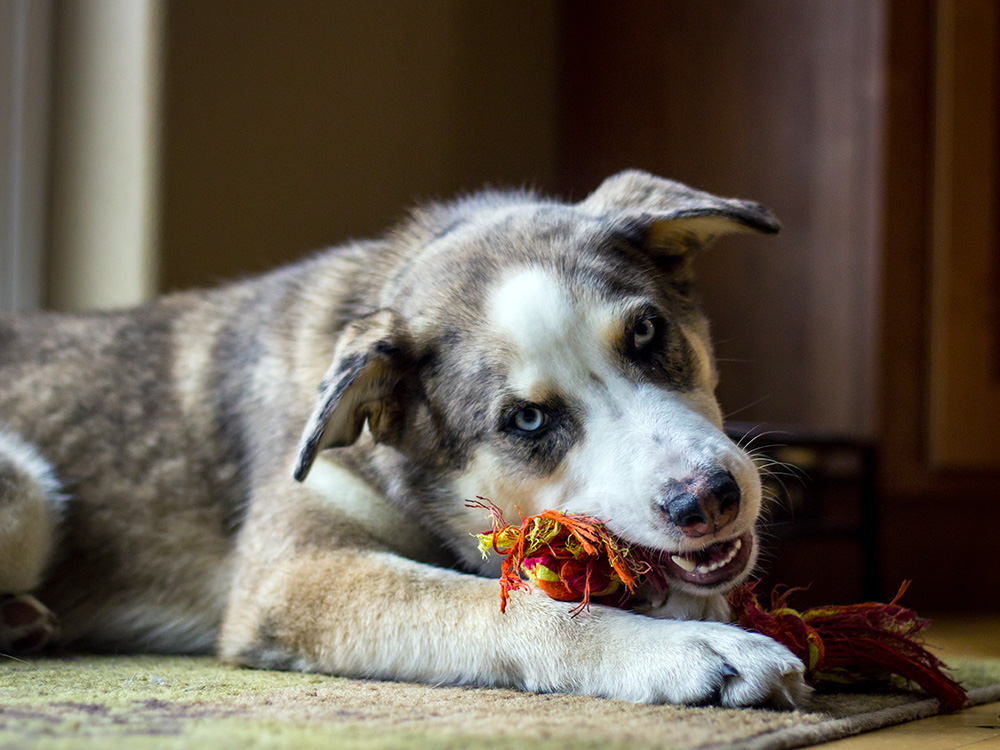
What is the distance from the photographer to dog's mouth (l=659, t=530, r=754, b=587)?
1646mm

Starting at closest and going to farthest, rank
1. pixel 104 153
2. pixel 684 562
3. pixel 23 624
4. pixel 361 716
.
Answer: pixel 361 716, pixel 684 562, pixel 23 624, pixel 104 153

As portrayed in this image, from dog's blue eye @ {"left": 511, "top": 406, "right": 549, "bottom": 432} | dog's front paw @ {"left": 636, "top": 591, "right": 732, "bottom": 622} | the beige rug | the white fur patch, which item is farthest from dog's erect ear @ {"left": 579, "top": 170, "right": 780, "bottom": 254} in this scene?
the white fur patch

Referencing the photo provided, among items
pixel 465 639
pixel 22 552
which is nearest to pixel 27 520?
pixel 22 552

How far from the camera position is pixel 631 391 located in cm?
177

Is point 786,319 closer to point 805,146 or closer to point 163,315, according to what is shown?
point 805,146

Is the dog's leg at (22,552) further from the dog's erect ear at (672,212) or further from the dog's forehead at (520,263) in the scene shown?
the dog's erect ear at (672,212)

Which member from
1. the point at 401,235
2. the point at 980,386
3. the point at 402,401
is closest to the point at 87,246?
the point at 401,235

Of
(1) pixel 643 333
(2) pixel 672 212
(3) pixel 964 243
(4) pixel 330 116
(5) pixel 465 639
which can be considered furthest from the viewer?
(4) pixel 330 116

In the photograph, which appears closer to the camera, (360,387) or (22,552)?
(360,387)

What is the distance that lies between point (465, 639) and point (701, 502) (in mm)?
487

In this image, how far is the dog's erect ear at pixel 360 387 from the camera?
181cm

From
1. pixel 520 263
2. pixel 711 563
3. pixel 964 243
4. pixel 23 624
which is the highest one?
pixel 964 243

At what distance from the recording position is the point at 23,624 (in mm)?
2182

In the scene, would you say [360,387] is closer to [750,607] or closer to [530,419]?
[530,419]
